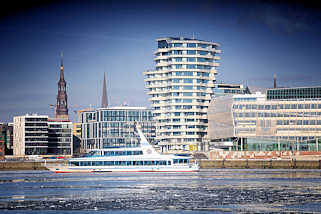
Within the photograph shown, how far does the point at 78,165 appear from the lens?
538ft

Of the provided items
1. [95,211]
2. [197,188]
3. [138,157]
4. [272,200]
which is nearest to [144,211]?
[95,211]

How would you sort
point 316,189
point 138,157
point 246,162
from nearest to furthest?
point 316,189, point 138,157, point 246,162

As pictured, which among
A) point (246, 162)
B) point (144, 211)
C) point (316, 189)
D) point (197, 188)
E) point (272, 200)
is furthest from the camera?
point (246, 162)

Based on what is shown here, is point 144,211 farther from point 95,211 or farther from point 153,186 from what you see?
point 153,186

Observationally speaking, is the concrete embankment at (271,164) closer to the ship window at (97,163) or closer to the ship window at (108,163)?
the ship window at (108,163)

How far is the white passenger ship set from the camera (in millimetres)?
155750

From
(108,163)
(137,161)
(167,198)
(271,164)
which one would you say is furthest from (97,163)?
(167,198)

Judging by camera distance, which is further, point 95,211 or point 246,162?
point 246,162

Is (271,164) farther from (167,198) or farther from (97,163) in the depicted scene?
(167,198)

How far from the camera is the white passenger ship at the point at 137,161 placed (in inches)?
6132

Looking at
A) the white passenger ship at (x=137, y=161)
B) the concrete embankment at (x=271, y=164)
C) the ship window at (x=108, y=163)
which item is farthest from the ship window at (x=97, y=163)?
the concrete embankment at (x=271, y=164)

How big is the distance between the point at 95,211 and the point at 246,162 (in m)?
125

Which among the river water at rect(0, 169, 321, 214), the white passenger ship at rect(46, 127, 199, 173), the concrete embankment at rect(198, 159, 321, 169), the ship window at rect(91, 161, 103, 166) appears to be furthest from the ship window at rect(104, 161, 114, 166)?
the concrete embankment at rect(198, 159, 321, 169)

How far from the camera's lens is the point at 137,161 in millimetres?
157625
